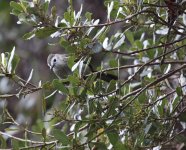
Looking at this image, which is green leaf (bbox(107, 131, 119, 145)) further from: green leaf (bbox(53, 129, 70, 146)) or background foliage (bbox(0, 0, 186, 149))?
green leaf (bbox(53, 129, 70, 146))

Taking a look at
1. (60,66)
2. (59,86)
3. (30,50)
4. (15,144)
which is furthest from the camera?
(30,50)

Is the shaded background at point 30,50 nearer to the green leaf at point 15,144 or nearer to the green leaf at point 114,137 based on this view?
the green leaf at point 15,144

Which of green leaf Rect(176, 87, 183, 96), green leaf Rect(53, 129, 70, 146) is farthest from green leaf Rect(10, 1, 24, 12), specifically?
green leaf Rect(176, 87, 183, 96)

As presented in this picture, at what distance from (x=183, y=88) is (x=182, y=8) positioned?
0.34 metres

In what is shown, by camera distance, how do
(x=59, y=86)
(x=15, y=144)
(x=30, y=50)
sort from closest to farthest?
(x=59, y=86) → (x=15, y=144) → (x=30, y=50)

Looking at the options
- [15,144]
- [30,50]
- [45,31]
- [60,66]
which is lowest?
[30,50]

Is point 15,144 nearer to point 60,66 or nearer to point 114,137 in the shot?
point 114,137

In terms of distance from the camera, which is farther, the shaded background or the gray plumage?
the shaded background

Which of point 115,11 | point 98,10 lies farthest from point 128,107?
point 98,10

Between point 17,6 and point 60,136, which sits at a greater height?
point 17,6

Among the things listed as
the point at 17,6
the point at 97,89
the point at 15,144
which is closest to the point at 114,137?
the point at 97,89

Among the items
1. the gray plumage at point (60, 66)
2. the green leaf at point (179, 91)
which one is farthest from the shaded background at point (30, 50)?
the green leaf at point (179, 91)

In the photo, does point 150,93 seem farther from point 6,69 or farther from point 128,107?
point 6,69

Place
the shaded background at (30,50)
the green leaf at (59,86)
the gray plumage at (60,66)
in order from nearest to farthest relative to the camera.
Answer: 1. the green leaf at (59,86)
2. the gray plumage at (60,66)
3. the shaded background at (30,50)
